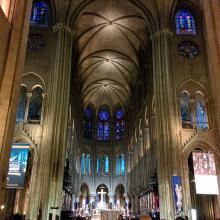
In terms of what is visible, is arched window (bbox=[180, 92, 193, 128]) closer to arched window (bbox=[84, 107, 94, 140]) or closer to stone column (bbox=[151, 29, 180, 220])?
stone column (bbox=[151, 29, 180, 220])

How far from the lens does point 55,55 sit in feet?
74.5

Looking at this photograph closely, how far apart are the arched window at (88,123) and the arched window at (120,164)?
546 cm

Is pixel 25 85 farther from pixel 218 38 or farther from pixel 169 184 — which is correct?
pixel 218 38

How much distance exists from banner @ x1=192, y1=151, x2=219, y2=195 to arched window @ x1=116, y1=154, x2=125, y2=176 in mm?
24720

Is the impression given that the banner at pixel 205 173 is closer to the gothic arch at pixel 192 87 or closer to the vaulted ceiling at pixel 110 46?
the gothic arch at pixel 192 87

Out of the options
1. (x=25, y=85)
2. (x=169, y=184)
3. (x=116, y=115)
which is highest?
(x=116, y=115)

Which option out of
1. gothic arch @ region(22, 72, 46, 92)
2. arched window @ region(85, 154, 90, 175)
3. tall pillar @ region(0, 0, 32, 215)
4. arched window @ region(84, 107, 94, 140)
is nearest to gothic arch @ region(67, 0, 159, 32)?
gothic arch @ region(22, 72, 46, 92)

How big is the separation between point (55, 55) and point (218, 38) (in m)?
14.9

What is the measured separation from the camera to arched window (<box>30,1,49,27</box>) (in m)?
24.7

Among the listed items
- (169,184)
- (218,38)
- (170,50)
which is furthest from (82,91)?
(218,38)

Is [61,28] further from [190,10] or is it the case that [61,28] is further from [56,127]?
[190,10]

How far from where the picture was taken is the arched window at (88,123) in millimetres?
45094

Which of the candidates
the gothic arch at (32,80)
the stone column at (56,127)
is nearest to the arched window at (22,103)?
the gothic arch at (32,80)

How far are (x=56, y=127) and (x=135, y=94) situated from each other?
17945 millimetres
